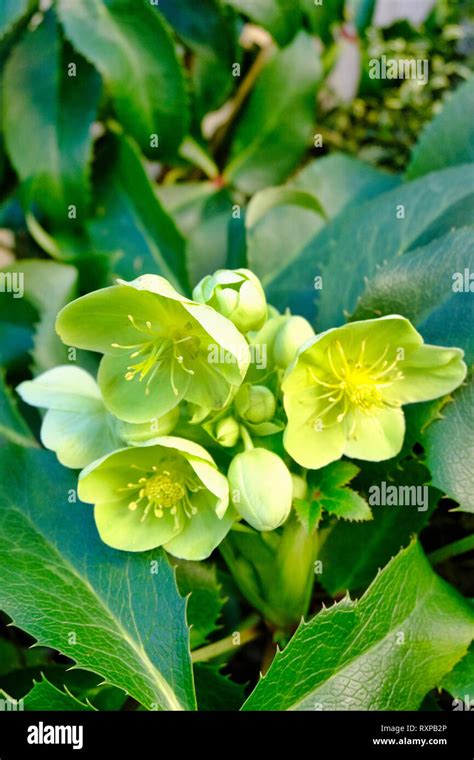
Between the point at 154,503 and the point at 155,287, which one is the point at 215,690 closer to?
the point at 154,503

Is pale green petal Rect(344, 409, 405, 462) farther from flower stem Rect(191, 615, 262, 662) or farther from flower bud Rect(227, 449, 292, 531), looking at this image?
flower stem Rect(191, 615, 262, 662)

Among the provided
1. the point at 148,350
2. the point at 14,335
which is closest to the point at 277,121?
the point at 14,335

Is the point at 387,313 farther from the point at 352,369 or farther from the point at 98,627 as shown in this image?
the point at 98,627

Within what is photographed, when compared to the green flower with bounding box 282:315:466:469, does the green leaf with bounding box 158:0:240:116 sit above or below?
above

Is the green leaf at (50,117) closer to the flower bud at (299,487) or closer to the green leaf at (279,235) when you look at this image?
the green leaf at (279,235)

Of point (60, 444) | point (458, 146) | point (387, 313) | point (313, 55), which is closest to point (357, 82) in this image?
point (313, 55)

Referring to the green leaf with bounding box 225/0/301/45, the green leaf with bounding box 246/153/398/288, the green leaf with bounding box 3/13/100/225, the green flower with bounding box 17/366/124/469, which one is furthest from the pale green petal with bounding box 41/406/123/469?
the green leaf with bounding box 225/0/301/45
